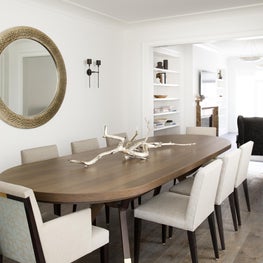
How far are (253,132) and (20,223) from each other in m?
5.00

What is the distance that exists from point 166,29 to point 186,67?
2.42 m

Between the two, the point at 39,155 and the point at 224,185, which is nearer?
the point at 224,185

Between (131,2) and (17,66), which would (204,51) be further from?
(17,66)

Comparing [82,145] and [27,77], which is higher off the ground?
[27,77]

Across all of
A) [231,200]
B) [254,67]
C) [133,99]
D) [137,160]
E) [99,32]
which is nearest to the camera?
[137,160]

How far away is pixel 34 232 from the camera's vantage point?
1.68 metres

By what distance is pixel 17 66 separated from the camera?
3.83 m

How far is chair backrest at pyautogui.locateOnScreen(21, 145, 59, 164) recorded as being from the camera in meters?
3.01

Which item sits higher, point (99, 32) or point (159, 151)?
point (99, 32)

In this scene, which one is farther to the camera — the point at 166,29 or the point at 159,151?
the point at 166,29

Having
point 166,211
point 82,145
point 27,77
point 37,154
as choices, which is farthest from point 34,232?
point 27,77

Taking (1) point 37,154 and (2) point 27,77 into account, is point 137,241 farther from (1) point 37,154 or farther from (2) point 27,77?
(2) point 27,77

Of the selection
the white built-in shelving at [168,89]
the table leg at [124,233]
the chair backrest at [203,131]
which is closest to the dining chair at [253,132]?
the chair backrest at [203,131]

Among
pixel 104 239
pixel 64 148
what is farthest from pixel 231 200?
pixel 64 148
